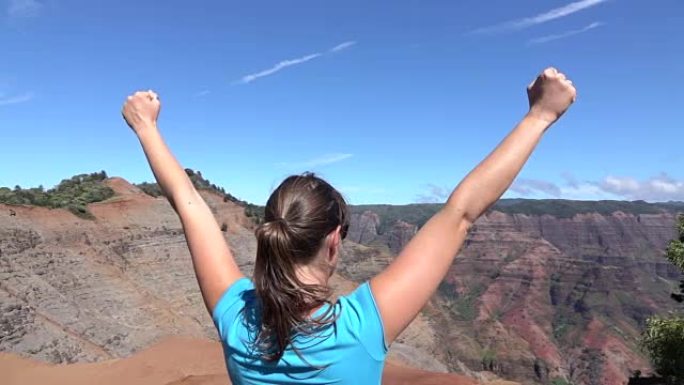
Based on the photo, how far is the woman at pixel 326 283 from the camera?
1.56m

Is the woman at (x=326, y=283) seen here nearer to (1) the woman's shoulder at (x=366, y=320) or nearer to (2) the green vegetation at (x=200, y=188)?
(1) the woman's shoulder at (x=366, y=320)

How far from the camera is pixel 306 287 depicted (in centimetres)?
163

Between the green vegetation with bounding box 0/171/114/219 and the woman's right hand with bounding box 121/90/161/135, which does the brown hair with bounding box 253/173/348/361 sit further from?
the green vegetation with bounding box 0/171/114/219

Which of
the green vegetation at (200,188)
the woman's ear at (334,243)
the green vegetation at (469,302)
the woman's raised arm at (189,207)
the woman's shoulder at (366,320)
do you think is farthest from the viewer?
the green vegetation at (469,302)

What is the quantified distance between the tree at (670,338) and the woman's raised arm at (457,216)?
62.3 feet

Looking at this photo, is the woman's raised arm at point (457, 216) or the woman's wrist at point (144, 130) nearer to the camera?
the woman's raised arm at point (457, 216)

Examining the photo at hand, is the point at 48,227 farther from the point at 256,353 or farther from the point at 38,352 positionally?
the point at 256,353

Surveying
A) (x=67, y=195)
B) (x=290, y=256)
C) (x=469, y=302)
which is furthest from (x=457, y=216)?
(x=469, y=302)

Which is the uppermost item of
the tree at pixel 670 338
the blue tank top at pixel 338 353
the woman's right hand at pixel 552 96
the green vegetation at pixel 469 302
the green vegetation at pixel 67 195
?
the green vegetation at pixel 67 195

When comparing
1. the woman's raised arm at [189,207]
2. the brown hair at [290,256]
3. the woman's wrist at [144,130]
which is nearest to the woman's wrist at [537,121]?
the brown hair at [290,256]

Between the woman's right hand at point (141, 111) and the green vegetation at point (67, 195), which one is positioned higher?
the green vegetation at point (67, 195)

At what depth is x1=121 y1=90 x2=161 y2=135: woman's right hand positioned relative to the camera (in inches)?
86.8

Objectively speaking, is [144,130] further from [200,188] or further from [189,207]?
[200,188]

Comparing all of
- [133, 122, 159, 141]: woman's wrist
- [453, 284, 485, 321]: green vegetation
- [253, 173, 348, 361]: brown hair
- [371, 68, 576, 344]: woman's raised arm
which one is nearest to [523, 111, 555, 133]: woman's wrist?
[371, 68, 576, 344]: woman's raised arm
